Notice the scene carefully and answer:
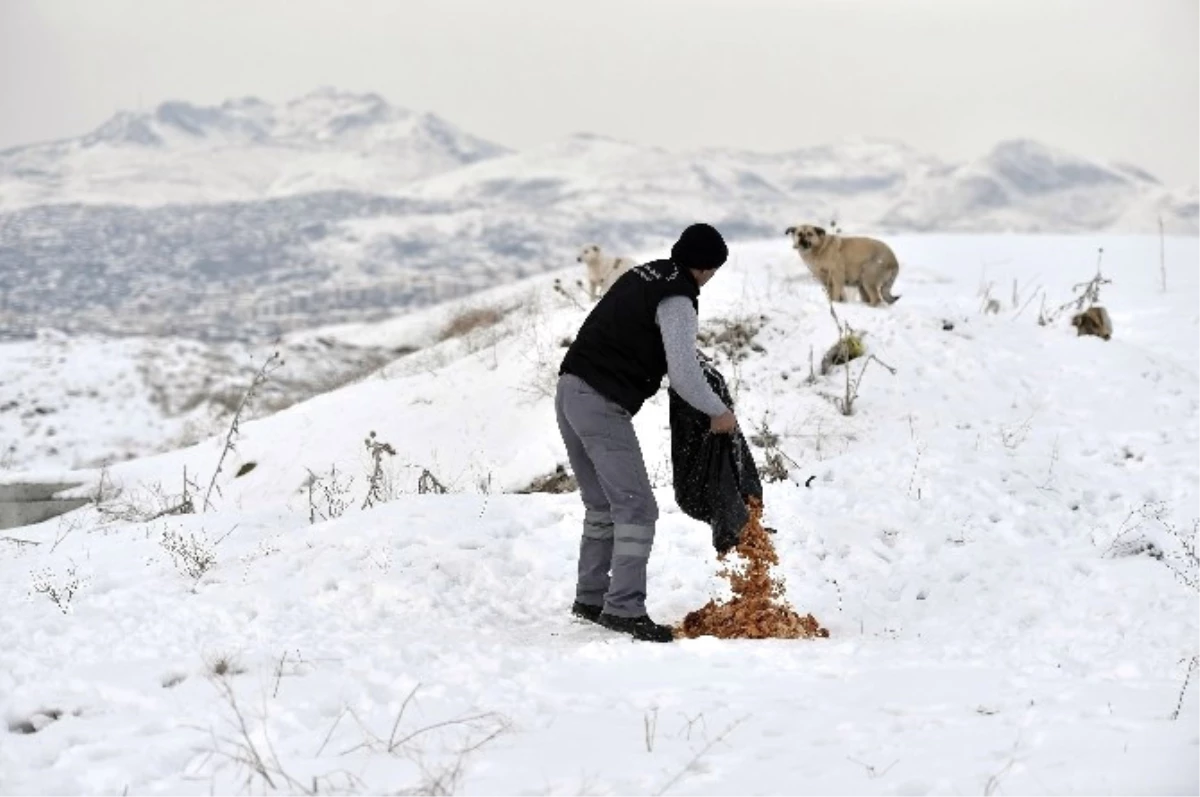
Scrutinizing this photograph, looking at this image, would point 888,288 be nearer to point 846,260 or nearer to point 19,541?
point 846,260

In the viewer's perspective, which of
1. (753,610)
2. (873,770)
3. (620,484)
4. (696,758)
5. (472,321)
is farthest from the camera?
(472,321)

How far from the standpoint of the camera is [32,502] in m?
13.7

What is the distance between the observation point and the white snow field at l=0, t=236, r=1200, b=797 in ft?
12.0

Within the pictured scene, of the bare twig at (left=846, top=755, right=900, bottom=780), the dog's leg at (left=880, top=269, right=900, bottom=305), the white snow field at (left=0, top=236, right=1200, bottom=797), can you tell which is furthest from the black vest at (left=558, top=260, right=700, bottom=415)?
the dog's leg at (left=880, top=269, right=900, bottom=305)

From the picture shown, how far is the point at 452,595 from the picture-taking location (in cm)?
615

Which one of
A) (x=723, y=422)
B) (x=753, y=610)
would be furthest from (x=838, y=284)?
(x=723, y=422)

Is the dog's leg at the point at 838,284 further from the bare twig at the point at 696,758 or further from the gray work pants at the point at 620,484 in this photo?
the bare twig at the point at 696,758

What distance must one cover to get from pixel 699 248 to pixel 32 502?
37.3 ft

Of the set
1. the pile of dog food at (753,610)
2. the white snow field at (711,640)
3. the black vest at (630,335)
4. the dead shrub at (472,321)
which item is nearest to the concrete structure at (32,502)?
the white snow field at (711,640)

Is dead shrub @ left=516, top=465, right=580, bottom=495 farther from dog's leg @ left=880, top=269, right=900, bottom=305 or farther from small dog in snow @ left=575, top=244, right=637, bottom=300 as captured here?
small dog in snow @ left=575, top=244, right=637, bottom=300

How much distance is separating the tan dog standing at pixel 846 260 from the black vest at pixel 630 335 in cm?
884

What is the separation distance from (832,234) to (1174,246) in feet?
39.0

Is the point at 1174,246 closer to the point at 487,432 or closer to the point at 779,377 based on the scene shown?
the point at 779,377

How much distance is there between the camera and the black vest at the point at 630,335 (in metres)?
5.54
